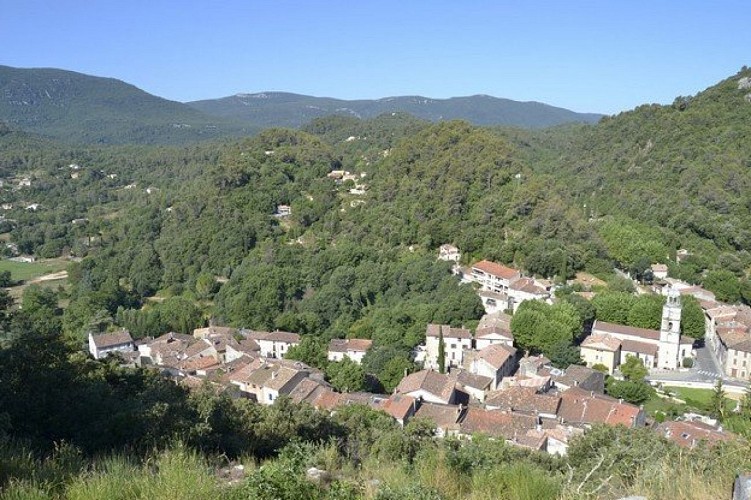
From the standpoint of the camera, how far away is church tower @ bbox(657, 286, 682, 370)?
24719 millimetres

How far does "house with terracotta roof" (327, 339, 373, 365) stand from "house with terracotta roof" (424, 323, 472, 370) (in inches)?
107

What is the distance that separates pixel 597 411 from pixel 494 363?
17.4ft

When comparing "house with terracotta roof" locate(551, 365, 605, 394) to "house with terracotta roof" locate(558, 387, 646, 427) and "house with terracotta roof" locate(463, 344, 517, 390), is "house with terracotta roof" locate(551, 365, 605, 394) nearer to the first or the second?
"house with terracotta roof" locate(463, 344, 517, 390)

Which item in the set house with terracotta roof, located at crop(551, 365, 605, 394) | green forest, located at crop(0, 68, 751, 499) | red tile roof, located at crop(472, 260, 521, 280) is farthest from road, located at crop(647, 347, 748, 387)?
red tile roof, located at crop(472, 260, 521, 280)

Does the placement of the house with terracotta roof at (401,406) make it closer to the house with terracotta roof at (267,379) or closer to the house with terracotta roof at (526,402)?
the house with terracotta roof at (526,402)

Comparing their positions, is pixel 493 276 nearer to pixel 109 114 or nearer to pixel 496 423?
pixel 496 423

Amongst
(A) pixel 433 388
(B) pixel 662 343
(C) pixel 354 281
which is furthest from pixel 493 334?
(C) pixel 354 281

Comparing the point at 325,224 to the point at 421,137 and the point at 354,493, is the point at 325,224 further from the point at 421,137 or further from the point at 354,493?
the point at 354,493

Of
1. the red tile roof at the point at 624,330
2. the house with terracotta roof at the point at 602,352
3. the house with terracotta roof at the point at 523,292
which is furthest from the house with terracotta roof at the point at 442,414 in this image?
the house with terracotta roof at the point at 523,292

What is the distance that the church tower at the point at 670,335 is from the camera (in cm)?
2472

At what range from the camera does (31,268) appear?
1997 inches

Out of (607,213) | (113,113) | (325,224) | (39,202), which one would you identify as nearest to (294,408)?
(325,224)

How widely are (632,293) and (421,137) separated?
2823 cm

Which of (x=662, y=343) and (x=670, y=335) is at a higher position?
(x=670, y=335)
